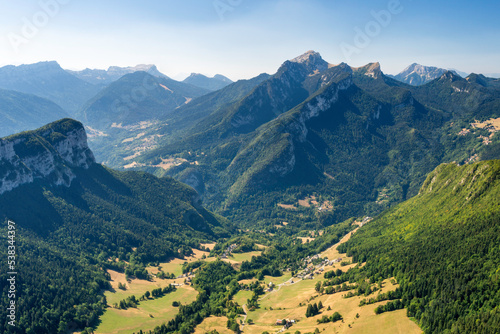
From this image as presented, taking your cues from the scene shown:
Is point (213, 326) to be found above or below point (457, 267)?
below

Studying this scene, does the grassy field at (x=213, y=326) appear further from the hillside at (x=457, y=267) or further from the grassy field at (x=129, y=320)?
the hillside at (x=457, y=267)

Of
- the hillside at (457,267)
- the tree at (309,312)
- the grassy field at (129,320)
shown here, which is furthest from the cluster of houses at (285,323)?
the grassy field at (129,320)

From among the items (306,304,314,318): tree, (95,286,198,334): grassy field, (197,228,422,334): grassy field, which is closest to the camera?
(197,228,422,334): grassy field

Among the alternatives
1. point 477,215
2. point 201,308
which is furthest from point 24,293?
point 477,215

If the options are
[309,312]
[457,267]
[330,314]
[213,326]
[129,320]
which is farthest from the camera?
[129,320]

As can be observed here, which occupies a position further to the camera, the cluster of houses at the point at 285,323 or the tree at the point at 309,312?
the tree at the point at 309,312

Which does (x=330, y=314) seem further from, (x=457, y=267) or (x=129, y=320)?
(x=129, y=320)

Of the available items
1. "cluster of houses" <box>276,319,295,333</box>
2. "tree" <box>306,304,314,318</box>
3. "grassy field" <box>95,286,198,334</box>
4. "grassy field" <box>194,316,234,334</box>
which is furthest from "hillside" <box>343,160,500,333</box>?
"grassy field" <box>95,286,198,334</box>

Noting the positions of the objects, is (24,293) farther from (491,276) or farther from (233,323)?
(491,276)

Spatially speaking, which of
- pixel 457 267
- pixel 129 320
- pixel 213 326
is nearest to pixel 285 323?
pixel 213 326

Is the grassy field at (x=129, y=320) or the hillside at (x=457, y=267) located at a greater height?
the hillside at (x=457, y=267)

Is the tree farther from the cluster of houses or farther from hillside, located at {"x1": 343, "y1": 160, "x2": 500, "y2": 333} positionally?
hillside, located at {"x1": 343, "y1": 160, "x2": 500, "y2": 333}
